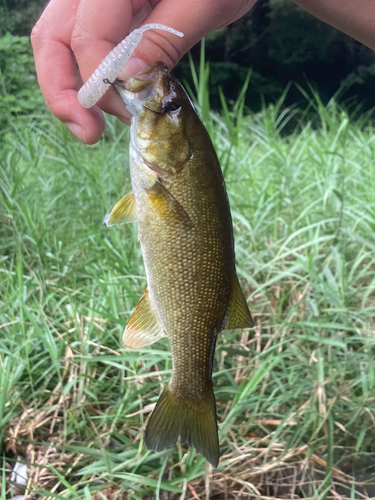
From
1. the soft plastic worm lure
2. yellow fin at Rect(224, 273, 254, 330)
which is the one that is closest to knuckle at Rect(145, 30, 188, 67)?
the soft plastic worm lure

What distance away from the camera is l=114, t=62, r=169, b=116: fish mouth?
877 millimetres

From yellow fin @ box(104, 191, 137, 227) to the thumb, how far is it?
0.29 m

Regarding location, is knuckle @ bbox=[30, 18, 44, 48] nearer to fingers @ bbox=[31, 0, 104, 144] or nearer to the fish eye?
fingers @ bbox=[31, 0, 104, 144]

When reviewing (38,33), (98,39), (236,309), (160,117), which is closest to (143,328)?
(236,309)

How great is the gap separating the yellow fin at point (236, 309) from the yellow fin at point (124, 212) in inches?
11.3

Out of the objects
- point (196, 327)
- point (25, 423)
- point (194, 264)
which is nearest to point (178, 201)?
point (194, 264)

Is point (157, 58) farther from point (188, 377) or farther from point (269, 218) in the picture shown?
point (269, 218)

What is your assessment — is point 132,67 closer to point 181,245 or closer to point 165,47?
point 165,47

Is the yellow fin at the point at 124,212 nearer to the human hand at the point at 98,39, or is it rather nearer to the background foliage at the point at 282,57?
the human hand at the point at 98,39

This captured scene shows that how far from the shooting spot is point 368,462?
1338mm

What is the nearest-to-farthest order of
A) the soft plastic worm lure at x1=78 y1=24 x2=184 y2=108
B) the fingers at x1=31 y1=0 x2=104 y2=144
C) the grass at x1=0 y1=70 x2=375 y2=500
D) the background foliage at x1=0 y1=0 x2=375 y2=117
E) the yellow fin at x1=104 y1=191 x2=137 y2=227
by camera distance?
the soft plastic worm lure at x1=78 y1=24 x2=184 y2=108 → the yellow fin at x1=104 y1=191 x2=137 y2=227 → the fingers at x1=31 y1=0 x2=104 y2=144 → the grass at x1=0 y1=70 x2=375 y2=500 → the background foliage at x1=0 y1=0 x2=375 y2=117

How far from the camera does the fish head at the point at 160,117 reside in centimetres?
88

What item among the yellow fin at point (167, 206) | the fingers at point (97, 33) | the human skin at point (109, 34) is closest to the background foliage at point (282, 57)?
the human skin at point (109, 34)

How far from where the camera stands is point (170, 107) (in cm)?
89
